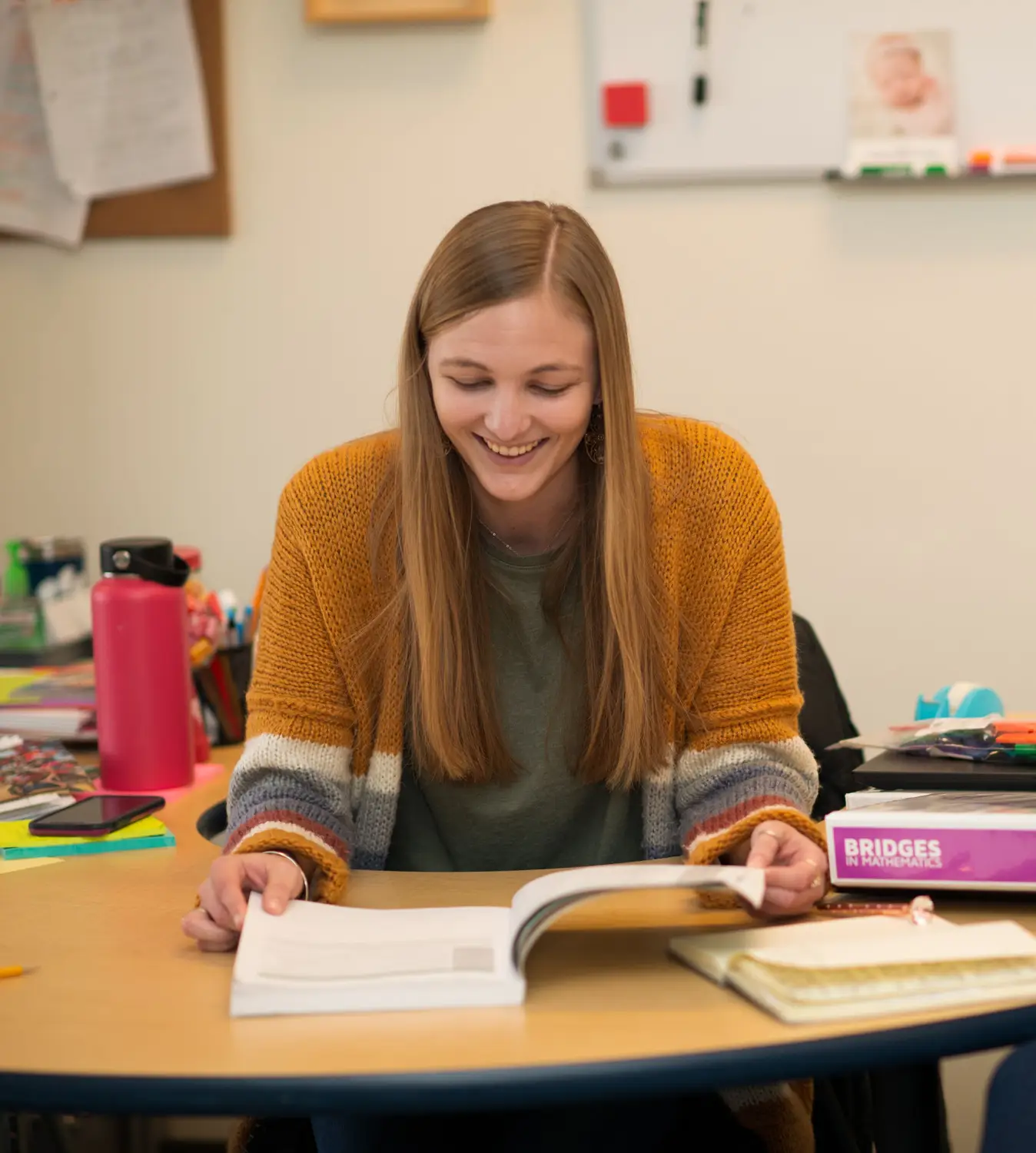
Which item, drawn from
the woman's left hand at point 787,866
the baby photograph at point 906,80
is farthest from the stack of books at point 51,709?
the baby photograph at point 906,80

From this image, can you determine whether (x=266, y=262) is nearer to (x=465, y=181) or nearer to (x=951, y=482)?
(x=465, y=181)

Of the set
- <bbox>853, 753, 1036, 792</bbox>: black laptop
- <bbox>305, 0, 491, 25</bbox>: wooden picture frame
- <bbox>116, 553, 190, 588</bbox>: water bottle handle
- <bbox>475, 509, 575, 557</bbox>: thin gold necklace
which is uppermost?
<bbox>305, 0, 491, 25</bbox>: wooden picture frame

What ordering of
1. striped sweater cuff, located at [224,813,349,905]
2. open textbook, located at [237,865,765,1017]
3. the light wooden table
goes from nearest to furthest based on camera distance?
the light wooden table < open textbook, located at [237,865,765,1017] < striped sweater cuff, located at [224,813,349,905]

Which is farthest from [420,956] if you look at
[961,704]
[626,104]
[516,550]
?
[626,104]

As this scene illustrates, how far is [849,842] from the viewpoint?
1.11 m

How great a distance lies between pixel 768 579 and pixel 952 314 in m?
1.07

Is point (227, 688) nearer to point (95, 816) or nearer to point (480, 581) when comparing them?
point (95, 816)

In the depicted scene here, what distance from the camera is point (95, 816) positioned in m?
1.42

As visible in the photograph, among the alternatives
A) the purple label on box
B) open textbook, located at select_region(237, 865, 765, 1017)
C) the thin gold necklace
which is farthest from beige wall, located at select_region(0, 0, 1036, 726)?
open textbook, located at select_region(237, 865, 765, 1017)

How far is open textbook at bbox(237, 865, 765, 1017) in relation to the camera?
0.93 metres

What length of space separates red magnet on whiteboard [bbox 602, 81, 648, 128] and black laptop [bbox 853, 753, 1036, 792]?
132cm

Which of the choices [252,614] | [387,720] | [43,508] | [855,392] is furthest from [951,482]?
[43,508]

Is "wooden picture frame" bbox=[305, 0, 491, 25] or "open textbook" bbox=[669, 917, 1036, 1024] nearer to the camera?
"open textbook" bbox=[669, 917, 1036, 1024]

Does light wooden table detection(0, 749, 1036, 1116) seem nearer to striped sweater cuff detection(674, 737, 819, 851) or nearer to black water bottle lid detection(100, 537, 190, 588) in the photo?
striped sweater cuff detection(674, 737, 819, 851)
